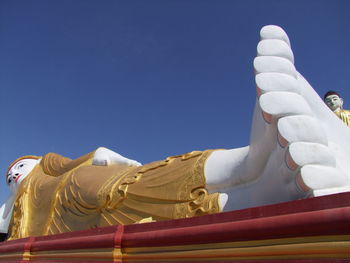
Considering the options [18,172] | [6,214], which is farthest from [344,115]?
[6,214]

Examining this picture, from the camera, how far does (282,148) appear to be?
1.66m

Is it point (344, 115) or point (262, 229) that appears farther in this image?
point (344, 115)

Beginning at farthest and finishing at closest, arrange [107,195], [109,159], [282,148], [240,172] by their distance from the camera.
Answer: [109,159]
[107,195]
[240,172]
[282,148]

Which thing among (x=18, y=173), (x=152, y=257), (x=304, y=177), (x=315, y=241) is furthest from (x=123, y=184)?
(x=18, y=173)

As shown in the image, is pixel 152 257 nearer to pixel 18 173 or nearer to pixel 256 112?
pixel 256 112

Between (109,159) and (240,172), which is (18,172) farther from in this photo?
(240,172)

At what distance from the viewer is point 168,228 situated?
66.5 inches

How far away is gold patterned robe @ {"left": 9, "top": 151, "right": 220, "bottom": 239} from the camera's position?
245 centimetres

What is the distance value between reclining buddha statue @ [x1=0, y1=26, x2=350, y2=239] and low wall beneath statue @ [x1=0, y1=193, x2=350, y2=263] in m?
0.33

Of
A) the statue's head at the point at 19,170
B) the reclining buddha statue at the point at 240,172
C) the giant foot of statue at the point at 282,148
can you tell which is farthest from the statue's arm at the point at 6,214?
the giant foot of statue at the point at 282,148

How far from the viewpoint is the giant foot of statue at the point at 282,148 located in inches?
57.9

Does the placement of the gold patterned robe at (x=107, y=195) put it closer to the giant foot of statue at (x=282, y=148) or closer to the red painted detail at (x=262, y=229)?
the giant foot of statue at (x=282, y=148)

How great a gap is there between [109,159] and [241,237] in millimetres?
2538

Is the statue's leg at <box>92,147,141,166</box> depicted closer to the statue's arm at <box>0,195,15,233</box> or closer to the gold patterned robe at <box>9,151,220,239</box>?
the gold patterned robe at <box>9,151,220,239</box>
